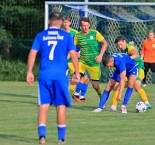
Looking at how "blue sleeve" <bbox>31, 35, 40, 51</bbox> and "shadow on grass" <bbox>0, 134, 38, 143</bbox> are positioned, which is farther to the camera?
"shadow on grass" <bbox>0, 134, 38, 143</bbox>

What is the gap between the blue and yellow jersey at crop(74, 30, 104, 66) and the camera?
16.8 m

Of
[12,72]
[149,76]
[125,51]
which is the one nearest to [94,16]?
[149,76]

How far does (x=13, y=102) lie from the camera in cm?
1717

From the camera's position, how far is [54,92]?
10711mm

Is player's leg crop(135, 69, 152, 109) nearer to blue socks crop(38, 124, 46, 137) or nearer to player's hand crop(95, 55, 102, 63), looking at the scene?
player's hand crop(95, 55, 102, 63)

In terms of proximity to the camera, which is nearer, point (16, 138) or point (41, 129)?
point (41, 129)

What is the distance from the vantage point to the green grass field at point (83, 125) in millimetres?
11188

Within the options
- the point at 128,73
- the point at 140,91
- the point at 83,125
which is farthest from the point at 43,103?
the point at 140,91

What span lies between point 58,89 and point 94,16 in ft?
46.5

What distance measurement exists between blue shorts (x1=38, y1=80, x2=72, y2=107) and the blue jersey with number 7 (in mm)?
72

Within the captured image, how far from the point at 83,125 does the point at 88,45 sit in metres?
4.34

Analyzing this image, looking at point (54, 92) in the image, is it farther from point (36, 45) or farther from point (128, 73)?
point (128, 73)

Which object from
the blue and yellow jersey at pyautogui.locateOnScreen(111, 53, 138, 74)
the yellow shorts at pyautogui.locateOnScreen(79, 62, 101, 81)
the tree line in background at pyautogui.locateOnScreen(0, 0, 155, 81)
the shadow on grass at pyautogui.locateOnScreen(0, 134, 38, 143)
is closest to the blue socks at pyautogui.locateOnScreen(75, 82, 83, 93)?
the yellow shorts at pyautogui.locateOnScreen(79, 62, 101, 81)

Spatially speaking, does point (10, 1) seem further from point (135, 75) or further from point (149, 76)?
point (135, 75)
